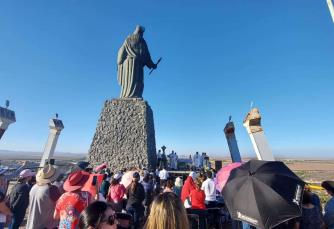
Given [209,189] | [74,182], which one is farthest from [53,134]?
[74,182]

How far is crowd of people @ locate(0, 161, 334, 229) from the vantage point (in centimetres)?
199

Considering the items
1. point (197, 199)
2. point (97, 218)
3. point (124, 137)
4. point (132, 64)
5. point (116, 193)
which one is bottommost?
point (97, 218)

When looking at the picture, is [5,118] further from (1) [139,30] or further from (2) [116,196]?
(1) [139,30]

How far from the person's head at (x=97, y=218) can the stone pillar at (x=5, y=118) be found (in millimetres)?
7634

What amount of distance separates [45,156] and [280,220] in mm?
9522

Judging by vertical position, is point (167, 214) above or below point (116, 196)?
below

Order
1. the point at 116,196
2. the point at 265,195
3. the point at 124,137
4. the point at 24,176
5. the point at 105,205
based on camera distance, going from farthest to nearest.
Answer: the point at 124,137, the point at 116,196, the point at 24,176, the point at 265,195, the point at 105,205

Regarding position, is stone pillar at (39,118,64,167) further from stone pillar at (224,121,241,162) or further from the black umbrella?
the black umbrella

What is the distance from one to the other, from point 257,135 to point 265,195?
14.1 ft

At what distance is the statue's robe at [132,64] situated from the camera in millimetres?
17234

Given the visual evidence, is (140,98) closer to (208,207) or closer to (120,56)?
(120,56)

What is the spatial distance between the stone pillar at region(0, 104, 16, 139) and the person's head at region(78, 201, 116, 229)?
7.63 m

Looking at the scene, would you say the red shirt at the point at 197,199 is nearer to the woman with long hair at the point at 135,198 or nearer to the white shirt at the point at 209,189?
the white shirt at the point at 209,189

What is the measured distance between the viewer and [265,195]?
8.39ft
